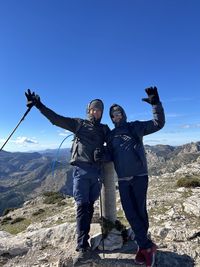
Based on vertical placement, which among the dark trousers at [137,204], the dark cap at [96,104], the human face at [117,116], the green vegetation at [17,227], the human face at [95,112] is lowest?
the green vegetation at [17,227]

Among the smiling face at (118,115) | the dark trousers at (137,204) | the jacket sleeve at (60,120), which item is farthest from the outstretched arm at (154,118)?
the jacket sleeve at (60,120)

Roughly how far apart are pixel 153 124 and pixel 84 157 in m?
2.10

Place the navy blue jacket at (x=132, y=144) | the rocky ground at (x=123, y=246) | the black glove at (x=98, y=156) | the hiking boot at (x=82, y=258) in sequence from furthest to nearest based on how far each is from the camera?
the rocky ground at (x=123, y=246) → the hiking boot at (x=82, y=258) → the black glove at (x=98, y=156) → the navy blue jacket at (x=132, y=144)

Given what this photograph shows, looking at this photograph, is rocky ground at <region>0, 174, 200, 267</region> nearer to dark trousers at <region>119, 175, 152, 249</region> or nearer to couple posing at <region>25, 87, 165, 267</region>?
couple posing at <region>25, 87, 165, 267</region>

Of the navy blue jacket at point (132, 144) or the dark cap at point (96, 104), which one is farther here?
the dark cap at point (96, 104)

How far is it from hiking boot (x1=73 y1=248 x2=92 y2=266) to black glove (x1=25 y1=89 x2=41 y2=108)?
13.9 ft

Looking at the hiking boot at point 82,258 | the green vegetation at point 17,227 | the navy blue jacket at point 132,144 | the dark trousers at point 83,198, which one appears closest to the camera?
the navy blue jacket at point 132,144

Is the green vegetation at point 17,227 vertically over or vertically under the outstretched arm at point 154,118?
under

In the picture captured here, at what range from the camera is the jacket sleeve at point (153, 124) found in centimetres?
827

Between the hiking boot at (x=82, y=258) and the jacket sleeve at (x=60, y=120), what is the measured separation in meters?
3.36

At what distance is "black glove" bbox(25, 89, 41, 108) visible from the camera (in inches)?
346

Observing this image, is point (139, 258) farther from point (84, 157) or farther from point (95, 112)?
point (95, 112)

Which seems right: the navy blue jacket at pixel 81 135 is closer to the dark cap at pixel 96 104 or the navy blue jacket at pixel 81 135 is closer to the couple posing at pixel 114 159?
the couple posing at pixel 114 159

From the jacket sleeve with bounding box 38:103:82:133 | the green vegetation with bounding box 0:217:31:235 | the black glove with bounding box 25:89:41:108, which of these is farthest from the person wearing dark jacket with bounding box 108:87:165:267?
the green vegetation with bounding box 0:217:31:235
